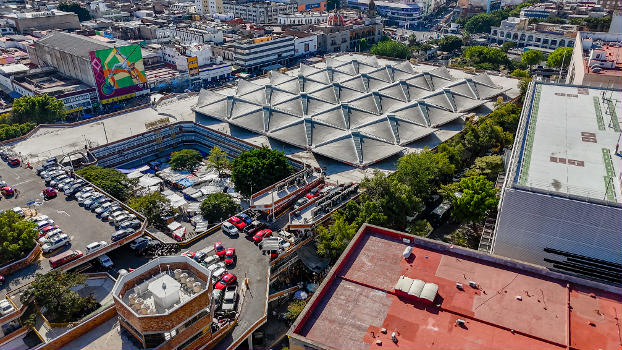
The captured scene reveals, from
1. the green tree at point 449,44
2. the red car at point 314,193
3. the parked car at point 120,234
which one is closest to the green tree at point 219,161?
the red car at point 314,193

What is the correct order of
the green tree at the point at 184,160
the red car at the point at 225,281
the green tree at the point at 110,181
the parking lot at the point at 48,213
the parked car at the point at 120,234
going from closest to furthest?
the red car at the point at 225,281 < the parking lot at the point at 48,213 < the parked car at the point at 120,234 < the green tree at the point at 110,181 < the green tree at the point at 184,160

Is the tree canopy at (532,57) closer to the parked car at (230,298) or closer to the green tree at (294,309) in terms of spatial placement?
the green tree at (294,309)

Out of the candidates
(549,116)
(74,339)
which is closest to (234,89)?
(549,116)

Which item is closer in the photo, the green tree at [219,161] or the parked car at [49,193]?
the parked car at [49,193]

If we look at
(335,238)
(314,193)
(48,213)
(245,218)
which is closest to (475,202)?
(335,238)

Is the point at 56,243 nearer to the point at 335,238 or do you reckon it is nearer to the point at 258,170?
the point at 258,170

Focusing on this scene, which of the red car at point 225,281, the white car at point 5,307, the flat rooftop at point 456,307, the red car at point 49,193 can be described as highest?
the flat rooftop at point 456,307

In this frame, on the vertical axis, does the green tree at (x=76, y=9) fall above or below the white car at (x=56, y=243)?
above
